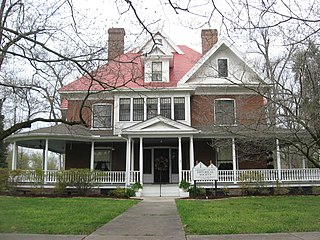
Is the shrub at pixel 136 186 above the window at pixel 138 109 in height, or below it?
below

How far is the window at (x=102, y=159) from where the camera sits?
22.9m

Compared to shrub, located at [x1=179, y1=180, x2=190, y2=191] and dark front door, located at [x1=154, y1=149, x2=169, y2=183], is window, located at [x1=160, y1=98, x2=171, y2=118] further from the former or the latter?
shrub, located at [x1=179, y1=180, x2=190, y2=191]

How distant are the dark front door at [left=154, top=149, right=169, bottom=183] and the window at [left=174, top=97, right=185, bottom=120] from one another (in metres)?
2.34

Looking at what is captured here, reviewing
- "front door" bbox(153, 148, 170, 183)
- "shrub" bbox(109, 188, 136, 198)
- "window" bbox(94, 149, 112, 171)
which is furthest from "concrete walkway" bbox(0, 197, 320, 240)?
"window" bbox(94, 149, 112, 171)

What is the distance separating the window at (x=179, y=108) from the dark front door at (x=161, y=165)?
234 cm

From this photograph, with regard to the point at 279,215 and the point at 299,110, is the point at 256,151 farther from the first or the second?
the point at 279,215

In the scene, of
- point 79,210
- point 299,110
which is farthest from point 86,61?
point 299,110

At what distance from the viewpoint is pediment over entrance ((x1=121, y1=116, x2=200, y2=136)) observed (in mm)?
19734

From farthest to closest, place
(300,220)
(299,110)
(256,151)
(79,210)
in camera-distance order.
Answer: (256,151), (299,110), (79,210), (300,220)

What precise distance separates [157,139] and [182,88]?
3.43 metres

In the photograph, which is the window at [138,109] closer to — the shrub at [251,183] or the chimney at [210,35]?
the shrub at [251,183]

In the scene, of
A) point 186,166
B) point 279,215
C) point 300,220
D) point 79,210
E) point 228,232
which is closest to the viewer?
point 228,232

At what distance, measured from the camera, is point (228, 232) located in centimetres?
753

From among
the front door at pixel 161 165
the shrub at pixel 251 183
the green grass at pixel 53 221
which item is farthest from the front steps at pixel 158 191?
the green grass at pixel 53 221
